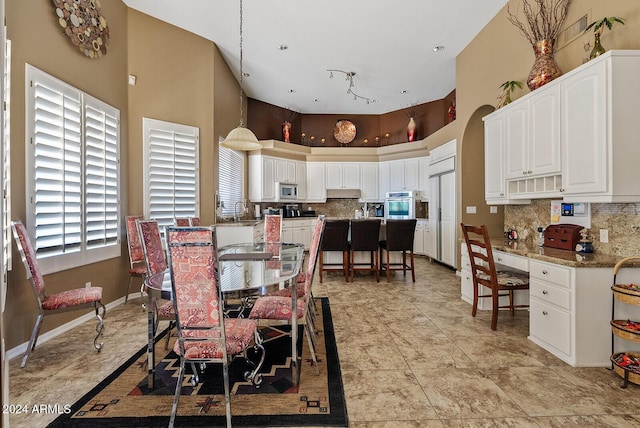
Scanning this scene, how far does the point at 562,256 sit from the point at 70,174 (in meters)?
4.45

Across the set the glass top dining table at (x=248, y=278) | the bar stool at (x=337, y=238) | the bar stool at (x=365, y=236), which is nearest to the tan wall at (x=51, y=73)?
the glass top dining table at (x=248, y=278)

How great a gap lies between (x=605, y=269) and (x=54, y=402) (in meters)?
3.79

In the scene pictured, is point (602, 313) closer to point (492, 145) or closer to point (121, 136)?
point (492, 145)

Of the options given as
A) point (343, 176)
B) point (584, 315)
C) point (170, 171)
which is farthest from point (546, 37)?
point (343, 176)

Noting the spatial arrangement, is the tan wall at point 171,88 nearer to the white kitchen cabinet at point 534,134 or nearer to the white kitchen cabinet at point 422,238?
the white kitchen cabinet at point 534,134

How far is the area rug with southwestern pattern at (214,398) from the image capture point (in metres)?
1.78

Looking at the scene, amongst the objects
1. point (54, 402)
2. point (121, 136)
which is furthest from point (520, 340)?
point (121, 136)

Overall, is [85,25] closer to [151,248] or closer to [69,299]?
[151,248]

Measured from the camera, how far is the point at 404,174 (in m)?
7.32

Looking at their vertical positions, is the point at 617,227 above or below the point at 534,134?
below

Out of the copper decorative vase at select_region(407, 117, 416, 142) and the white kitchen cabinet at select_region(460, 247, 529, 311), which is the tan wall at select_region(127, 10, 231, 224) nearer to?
the white kitchen cabinet at select_region(460, 247, 529, 311)

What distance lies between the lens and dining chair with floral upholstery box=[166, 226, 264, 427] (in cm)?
160

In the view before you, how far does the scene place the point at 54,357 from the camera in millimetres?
2506

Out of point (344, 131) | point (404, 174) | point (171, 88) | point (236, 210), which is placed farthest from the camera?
point (344, 131)
